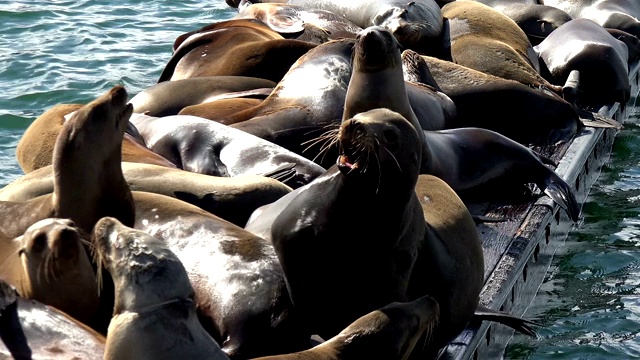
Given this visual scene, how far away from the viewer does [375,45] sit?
605 centimetres

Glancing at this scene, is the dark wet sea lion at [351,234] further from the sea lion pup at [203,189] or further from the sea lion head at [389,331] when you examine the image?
the sea lion pup at [203,189]

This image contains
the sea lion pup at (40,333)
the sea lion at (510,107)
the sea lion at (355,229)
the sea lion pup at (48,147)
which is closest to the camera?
the sea lion pup at (40,333)

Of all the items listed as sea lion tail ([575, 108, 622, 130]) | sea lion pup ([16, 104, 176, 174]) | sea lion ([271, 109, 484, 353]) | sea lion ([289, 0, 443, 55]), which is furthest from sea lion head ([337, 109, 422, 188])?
sea lion ([289, 0, 443, 55])

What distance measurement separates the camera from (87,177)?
4.99 metres

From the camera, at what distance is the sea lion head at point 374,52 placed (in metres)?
6.02

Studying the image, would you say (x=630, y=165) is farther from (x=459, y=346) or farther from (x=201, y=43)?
(x=459, y=346)

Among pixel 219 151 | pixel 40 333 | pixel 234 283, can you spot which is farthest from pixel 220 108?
pixel 40 333

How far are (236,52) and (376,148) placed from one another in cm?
402

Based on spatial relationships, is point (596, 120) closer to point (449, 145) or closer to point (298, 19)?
point (449, 145)

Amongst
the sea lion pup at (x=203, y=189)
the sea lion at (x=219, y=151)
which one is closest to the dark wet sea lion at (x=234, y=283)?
the sea lion pup at (x=203, y=189)

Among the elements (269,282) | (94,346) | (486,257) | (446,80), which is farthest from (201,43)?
(94,346)

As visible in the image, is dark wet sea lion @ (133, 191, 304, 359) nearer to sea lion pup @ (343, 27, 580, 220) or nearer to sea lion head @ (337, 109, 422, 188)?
sea lion head @ (337, 109, 422, 188)

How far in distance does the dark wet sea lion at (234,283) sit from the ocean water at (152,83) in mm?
2010

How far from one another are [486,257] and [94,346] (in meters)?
2.47
